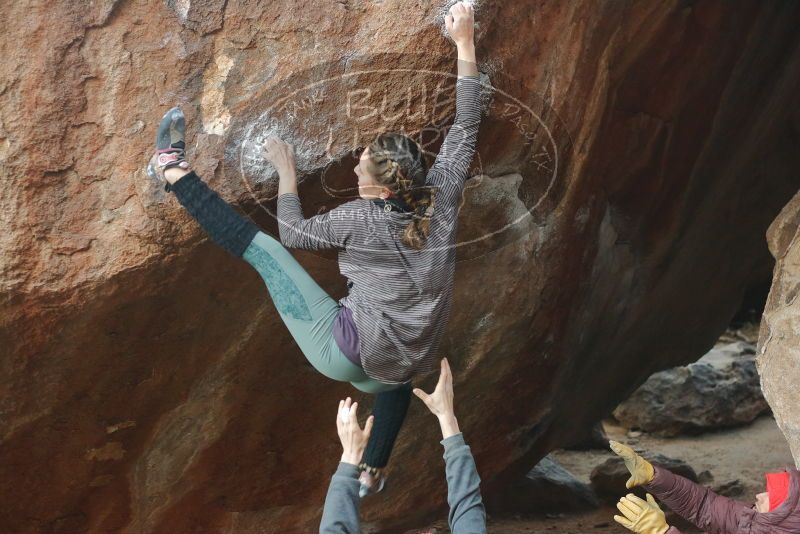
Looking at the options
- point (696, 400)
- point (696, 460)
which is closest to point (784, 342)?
point (696, 460)

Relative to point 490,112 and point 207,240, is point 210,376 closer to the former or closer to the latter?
point 207,240

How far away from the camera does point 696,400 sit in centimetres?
752

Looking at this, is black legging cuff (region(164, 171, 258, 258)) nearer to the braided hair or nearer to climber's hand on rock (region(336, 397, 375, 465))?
the braided hair

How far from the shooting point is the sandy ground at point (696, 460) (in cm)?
592

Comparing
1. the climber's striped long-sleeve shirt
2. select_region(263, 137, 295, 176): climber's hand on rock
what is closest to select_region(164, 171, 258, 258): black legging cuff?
the climber's striped long-sleeve shirt

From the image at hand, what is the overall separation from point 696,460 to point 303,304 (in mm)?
4835

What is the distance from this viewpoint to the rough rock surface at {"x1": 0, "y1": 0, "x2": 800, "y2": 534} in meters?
2.96

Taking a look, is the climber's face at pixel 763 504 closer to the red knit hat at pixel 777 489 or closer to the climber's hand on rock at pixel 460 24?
the red knit hat at pixel 777 489

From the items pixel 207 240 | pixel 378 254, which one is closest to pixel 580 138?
pixel 378 254

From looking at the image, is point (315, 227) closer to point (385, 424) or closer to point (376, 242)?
point (376, 242)

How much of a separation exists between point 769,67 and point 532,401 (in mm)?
1763

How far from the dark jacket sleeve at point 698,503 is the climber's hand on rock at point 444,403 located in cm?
90

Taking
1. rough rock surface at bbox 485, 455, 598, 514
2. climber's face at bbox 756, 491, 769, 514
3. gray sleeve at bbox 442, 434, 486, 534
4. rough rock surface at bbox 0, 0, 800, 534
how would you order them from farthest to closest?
rough rock surface at bbox 485, 455, 598, 514, rough rock surface at bbox 0, 0, 800, 534, climber's face at bbox 756, 491, 769, 514, gray sleeve at bbox 442, 434, 486, 534

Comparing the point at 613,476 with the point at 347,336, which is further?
the point at 613,476
